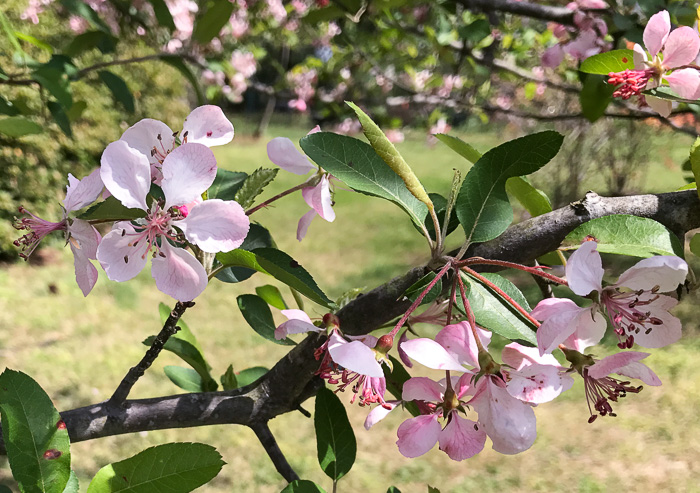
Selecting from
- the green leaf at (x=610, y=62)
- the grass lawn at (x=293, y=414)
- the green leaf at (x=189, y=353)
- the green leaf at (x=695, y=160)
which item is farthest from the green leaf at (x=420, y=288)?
the grass lawn at (x=293, y=414)

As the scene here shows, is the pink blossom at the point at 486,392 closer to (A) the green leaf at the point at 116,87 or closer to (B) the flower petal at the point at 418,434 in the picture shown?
(B) the flower petal at the point at 418,434

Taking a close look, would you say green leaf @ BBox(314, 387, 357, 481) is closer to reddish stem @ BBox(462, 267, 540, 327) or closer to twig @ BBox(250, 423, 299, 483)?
twig @ BBox(250, 423, 299, 483)

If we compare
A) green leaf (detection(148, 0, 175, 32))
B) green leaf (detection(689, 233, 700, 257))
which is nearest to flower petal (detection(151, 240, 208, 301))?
green leaf (detection(689, 233, 700, 257))

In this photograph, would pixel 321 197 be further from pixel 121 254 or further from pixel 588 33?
pixel 588 33

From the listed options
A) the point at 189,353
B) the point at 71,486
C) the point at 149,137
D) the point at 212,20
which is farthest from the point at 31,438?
the point at 212,20

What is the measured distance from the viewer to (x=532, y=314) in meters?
0.50

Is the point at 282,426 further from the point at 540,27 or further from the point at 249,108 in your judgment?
the point at 249,108

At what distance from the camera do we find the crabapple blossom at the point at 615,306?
46cm

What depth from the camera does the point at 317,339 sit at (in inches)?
24.7

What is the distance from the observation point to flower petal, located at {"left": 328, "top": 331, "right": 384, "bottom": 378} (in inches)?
18.8

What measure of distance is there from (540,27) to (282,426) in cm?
329

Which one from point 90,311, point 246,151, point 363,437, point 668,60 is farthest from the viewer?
point 246,151

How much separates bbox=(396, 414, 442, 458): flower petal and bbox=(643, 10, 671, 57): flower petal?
464mm

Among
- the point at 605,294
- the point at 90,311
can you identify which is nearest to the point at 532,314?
the point at 605,294
